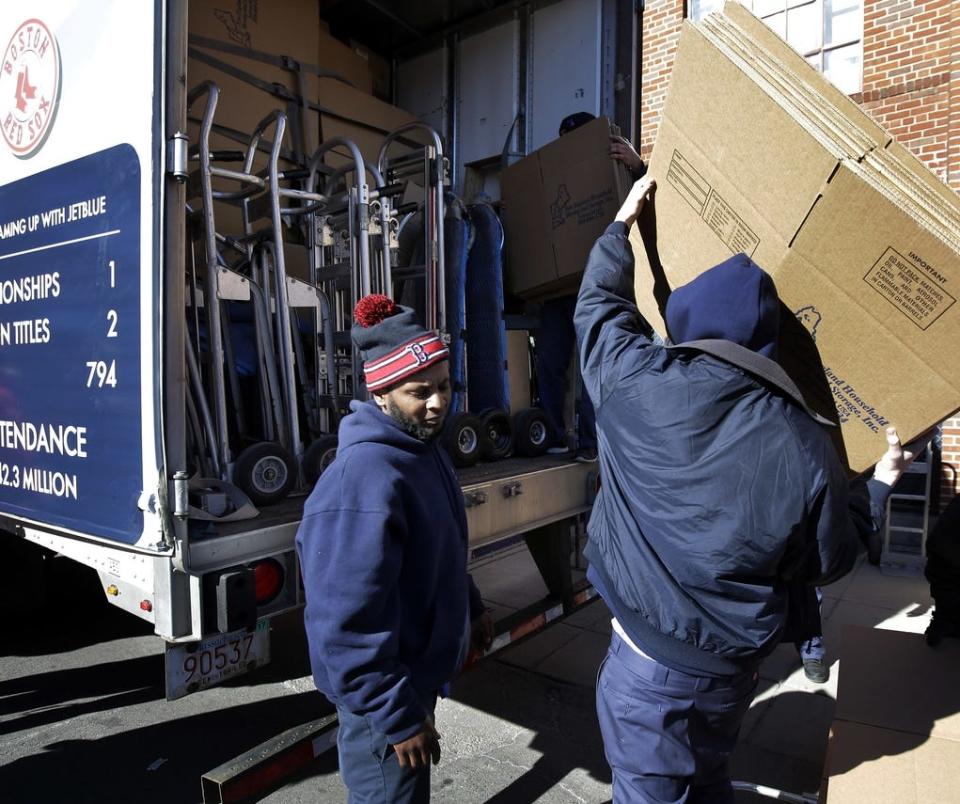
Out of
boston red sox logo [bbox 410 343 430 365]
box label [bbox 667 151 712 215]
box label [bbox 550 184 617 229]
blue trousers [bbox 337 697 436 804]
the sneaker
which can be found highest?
Result: box label [bbox 550 184 617 229]

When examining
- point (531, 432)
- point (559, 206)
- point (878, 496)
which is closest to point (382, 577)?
point (878, 496)

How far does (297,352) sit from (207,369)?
1.59ft

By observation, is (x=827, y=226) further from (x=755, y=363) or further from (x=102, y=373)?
(x=102, y=373)

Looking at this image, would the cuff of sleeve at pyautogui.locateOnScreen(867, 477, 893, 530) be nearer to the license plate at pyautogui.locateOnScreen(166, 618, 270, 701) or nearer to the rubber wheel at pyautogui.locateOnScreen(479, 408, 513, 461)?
the license plate at pyautogui.locateOnScreen(166, 618, 270, 701)

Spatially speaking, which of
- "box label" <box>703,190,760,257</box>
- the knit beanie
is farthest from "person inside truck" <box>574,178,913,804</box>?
the knit beanie

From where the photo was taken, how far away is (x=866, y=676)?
2354 mm

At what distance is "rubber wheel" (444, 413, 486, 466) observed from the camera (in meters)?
3.45

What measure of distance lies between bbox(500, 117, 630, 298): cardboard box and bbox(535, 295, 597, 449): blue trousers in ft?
0.36

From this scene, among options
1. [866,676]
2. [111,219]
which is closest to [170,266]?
[111,219]

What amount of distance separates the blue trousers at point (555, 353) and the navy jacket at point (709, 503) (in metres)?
2.47

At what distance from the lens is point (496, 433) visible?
3.85m

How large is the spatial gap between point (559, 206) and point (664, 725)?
9.47 ft

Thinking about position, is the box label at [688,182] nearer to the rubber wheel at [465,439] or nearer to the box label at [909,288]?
the box label at [909,288]

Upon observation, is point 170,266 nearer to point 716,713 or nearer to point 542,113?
point 716,713
